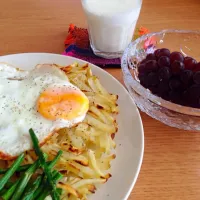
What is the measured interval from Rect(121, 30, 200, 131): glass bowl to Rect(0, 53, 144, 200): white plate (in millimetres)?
64

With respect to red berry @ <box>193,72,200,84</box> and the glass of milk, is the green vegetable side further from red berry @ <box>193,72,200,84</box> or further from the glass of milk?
the glass of milk

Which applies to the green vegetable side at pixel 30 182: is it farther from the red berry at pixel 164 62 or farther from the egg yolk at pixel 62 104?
the red berry at pixel 164 62

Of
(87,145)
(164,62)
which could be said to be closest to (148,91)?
(164,62)

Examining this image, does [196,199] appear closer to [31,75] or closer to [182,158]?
[182,158]

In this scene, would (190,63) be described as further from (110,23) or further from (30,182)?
(30,182)

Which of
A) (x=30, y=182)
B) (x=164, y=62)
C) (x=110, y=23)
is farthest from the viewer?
(x=110, y=23)

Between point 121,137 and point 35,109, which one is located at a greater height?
point 35,109

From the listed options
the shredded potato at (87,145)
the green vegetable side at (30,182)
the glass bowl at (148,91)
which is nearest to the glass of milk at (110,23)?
the glass bowl at (148,91)

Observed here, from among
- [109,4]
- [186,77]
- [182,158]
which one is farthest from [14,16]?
[182,158]

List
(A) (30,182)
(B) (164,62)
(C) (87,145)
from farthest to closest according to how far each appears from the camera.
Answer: (B) (164,62) < (C) (87,145) < (A) (30,182)

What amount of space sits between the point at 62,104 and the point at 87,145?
18 centimetres

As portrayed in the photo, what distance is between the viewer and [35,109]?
127 cm

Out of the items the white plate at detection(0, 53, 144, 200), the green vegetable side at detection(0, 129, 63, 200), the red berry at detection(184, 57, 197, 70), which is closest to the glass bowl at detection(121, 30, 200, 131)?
the white plate at detection(0, 53, 144, 200)

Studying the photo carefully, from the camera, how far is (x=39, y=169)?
1048 mm
